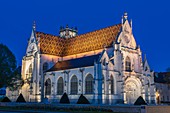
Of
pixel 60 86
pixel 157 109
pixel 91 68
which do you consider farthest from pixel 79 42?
pixel 157 109

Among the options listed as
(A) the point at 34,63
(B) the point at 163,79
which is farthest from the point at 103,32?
(B) the point at 163,79

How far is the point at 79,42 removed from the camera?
208 feet

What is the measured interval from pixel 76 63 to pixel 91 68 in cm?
669

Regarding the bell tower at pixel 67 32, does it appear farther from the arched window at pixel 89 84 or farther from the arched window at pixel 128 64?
the arched window at pixel 89 84

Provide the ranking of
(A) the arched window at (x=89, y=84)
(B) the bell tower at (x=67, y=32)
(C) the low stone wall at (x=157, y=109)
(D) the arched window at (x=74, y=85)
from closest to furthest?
(C) the low stone wall at (x=157, y=109) → (A) the arched window at (x=89, y=84) → (D) the arched window at (x=74, y=85) → (B) the bell tower at (x=67, y=32)

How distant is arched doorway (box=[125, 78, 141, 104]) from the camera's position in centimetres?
5353

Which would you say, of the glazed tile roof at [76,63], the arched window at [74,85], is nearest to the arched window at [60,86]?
the glazed tile roof at [76,63]

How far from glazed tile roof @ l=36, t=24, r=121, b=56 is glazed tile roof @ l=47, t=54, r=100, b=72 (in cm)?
347

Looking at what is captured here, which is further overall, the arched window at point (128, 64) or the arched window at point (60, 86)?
the arched window at point (60, 86)

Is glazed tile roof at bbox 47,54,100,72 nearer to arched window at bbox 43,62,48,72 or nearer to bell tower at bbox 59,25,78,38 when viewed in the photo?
arched window at bbox 43,62,48,72

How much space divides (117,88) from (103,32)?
15.0m

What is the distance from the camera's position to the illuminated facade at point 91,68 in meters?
49.5

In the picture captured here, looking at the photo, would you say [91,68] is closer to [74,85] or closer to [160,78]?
[74,85]

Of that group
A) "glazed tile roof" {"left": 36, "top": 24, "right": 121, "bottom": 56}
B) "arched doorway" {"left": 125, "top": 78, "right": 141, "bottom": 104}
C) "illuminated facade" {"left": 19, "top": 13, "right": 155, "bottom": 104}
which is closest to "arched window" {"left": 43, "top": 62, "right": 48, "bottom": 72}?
"illuminated facade" {"left": 19, "top": 13, "right": 155, "bottom": 104}
